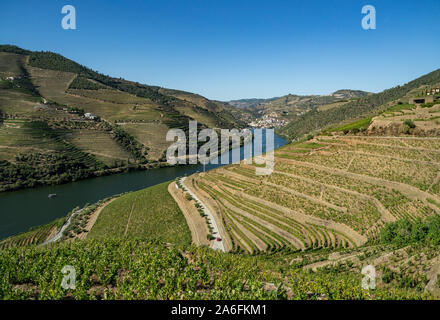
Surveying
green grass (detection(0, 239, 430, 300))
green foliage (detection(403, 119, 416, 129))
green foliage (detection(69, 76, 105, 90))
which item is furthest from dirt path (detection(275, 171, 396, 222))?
green foliage (detection(69, 76, 105, 90))

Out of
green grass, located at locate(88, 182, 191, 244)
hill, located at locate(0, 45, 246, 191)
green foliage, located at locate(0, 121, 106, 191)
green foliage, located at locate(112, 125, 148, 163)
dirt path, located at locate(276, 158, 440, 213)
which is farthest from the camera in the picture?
green foliage, located at locate(112, 125, 148, 163)

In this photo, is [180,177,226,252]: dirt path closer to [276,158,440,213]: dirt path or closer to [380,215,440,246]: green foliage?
[380,215,440,246]: green foliage

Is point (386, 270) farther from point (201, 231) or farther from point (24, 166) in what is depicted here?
point (24, 166)
